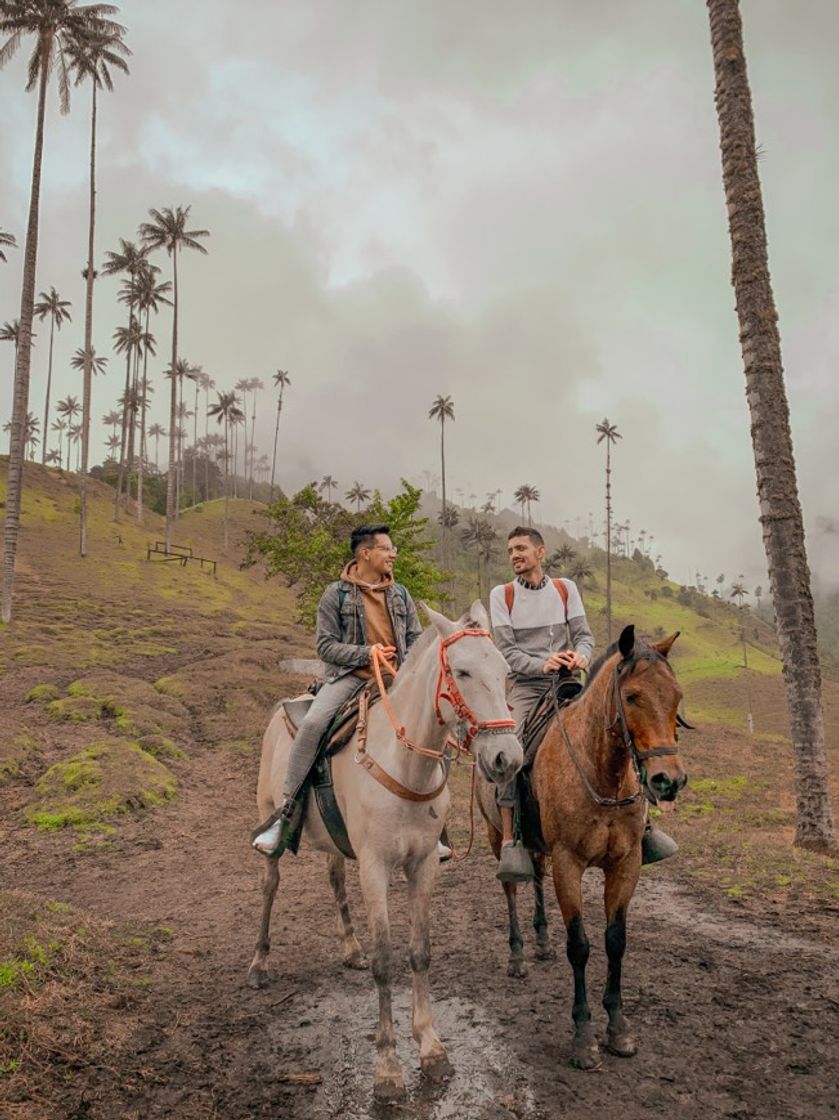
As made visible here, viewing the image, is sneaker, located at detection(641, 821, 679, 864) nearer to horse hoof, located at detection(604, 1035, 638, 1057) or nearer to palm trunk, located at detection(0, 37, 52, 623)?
horse hoof, located at detection(604, 1035, 638, 1057)

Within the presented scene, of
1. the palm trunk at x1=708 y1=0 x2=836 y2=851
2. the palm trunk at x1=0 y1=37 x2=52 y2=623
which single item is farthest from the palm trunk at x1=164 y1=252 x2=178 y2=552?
the palm trunk at x1=708 y1=0 x2=836 y2=851

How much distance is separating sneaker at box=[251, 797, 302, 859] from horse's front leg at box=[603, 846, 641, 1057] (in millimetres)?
2661

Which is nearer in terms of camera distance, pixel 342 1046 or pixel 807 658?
pixel 342 1046

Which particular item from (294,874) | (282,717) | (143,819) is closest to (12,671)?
(143,819)

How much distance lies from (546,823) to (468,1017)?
1.62m

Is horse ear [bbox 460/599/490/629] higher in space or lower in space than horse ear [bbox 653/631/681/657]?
higher

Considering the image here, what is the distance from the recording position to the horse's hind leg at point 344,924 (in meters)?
6.34

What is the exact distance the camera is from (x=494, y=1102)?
4062mm

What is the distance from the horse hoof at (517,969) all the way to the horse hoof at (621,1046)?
1377 millimetres

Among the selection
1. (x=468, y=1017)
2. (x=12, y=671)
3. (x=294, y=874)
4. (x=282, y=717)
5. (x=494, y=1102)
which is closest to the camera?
(x=494, y=1102)

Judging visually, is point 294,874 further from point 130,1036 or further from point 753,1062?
point 753,1062

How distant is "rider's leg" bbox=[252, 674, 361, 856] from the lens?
5.72 meters

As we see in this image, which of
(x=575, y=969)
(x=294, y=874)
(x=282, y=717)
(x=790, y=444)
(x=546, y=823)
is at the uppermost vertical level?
(x=790, y=444)

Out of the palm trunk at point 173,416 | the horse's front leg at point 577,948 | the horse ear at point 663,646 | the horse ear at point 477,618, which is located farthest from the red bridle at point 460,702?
the palm trunk at point 173,416
